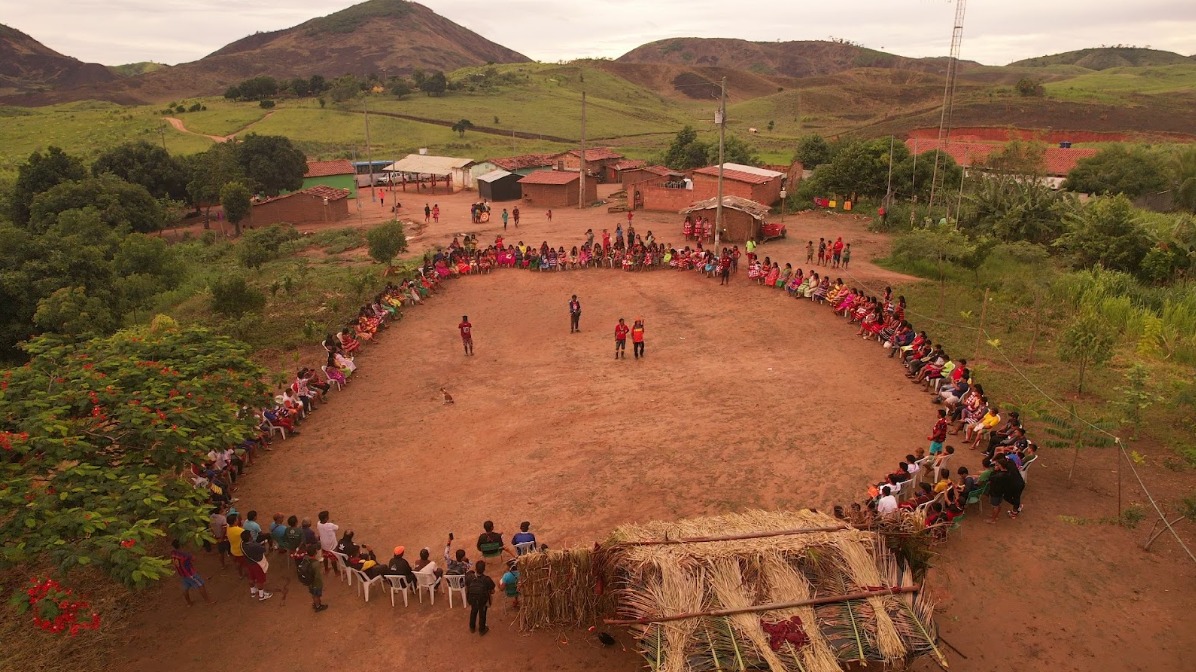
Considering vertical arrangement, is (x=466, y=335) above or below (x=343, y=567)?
above

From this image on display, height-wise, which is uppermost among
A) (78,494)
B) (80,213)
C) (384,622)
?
(80,213)

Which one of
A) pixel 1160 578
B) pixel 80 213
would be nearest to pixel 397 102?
pixel 80 213

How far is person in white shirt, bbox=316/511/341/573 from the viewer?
32.4ft

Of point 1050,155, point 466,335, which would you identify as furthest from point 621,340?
point 1050,155

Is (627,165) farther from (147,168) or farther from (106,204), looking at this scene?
(106,204)

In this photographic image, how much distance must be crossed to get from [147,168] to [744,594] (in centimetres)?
4469

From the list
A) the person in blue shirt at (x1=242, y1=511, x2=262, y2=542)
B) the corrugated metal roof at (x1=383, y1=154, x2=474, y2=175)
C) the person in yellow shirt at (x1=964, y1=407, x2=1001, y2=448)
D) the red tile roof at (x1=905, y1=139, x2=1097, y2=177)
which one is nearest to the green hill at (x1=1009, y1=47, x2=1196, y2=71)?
the red tile roof at (x1=905, y1=139, x2=1097, y2=177)

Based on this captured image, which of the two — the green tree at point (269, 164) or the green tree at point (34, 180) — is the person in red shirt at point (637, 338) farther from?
the green tree at point (269, 164)

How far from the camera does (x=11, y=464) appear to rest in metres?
8.42

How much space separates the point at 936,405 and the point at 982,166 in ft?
99.7

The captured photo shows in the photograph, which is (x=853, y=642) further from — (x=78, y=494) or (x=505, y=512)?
(x=78, y=494)

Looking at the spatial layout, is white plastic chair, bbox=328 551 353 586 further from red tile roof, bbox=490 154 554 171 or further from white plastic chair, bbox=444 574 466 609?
red tile roof, bbox=490 154 554 171

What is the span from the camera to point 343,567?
9.77m

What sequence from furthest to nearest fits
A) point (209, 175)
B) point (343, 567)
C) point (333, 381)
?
1. point (209, 175)
2. point (333, 381)
3. point (343, 567)
